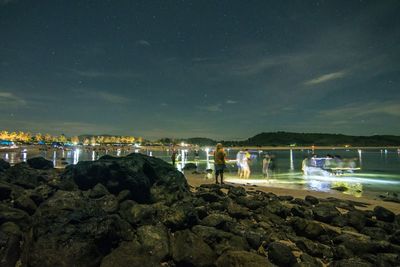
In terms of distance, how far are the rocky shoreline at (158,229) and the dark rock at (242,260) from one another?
0.07ft

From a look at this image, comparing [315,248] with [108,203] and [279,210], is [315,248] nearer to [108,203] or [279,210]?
[279,210]

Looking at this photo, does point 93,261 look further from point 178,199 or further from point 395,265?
point 395,265

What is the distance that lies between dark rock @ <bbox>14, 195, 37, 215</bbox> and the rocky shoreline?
3 cm

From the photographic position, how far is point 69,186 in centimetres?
1119

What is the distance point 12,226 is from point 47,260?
252 centimetres

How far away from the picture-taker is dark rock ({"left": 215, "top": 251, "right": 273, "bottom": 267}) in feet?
19.0

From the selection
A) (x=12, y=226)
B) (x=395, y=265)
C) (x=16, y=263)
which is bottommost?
(x=395, y=265)

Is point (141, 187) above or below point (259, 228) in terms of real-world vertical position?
above

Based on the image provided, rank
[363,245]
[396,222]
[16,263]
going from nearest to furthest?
[16,263], [363,245], [396,222]

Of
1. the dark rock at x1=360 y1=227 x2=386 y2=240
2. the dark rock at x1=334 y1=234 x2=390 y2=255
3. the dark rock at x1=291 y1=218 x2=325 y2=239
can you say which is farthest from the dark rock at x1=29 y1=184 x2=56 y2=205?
the dark rock at x1=360 y1=227 x2=386 y2=240

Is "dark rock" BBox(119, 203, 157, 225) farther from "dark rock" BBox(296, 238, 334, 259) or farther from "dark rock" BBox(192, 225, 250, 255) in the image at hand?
"dark rock" BBox(296, 238, 334, 259)

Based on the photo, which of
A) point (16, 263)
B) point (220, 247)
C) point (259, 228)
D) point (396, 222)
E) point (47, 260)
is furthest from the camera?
point (396, 222)

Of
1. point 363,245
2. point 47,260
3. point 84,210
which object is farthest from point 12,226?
point 363,245

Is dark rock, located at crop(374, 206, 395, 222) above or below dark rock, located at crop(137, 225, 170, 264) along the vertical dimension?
below
